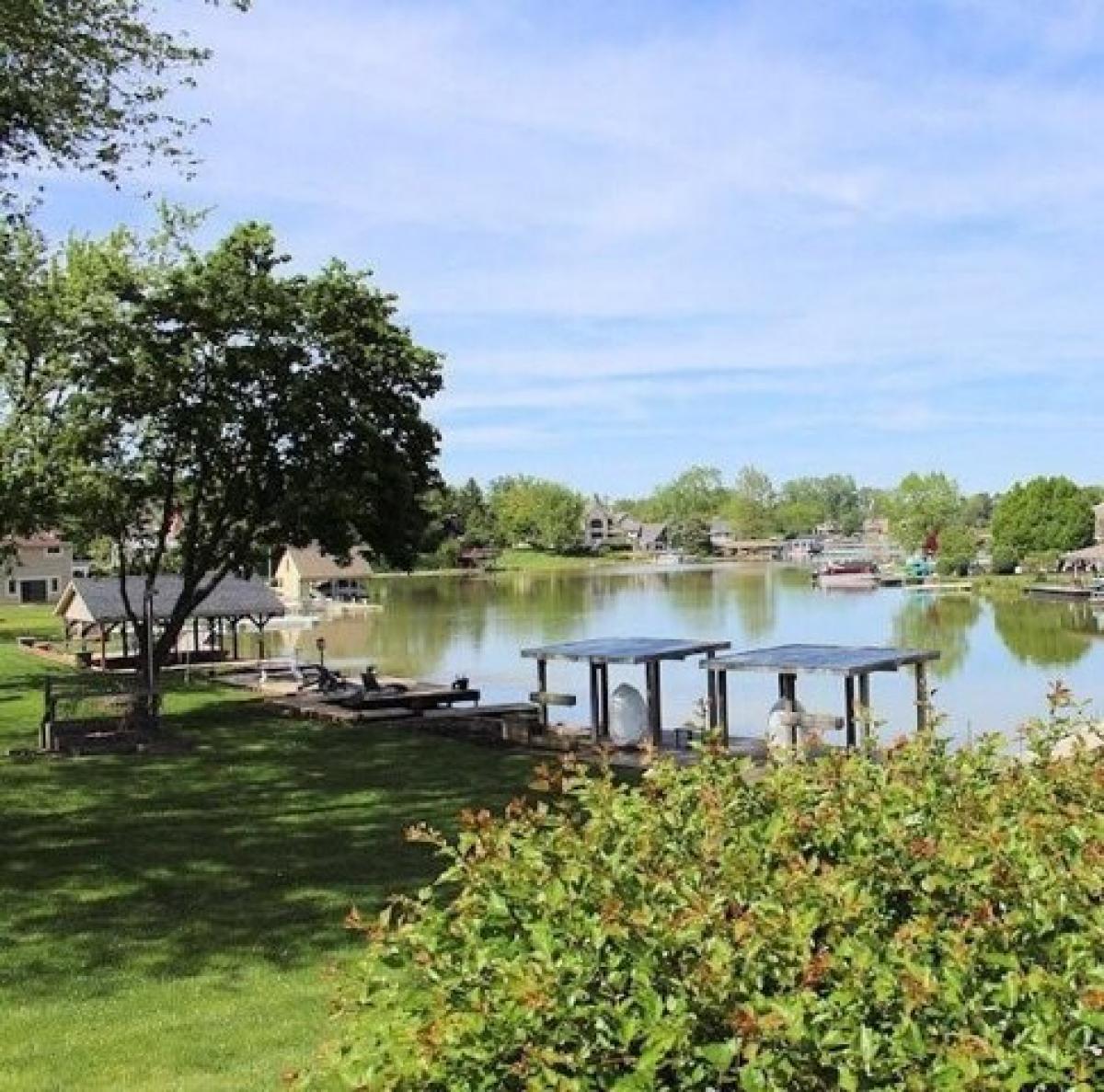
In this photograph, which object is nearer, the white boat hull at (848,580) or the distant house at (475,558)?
the white boat hull at (848,580)

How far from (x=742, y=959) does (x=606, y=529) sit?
180200 mm

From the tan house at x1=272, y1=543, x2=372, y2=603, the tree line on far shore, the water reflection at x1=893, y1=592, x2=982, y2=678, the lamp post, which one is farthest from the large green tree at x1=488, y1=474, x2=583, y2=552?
the lamp post

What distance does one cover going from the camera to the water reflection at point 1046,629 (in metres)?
→ 45.8

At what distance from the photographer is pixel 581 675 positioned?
38.4 metres

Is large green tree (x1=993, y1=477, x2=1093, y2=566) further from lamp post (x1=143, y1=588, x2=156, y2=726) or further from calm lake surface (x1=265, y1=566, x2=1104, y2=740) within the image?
lamp post (x1=143, y1=588, x2=156, y2=726)

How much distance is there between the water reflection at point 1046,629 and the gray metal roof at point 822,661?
981 inches

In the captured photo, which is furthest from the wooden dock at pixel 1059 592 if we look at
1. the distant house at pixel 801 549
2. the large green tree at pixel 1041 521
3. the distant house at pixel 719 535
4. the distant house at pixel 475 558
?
the distant house at pixel 719 535

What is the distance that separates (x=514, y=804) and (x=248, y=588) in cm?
3825

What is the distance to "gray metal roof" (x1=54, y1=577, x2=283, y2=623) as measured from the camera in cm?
3781

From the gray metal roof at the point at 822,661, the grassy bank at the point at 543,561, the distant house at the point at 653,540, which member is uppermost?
the distant house at the point at 653,540

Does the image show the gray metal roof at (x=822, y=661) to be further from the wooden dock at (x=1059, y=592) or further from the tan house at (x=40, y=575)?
the tan house at (x=40, y=575)

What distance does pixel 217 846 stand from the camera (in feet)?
41.9

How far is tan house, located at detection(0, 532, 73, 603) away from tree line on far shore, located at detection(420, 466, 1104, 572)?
24204 mm

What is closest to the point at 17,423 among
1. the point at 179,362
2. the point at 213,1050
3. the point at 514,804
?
the point at 179,362
